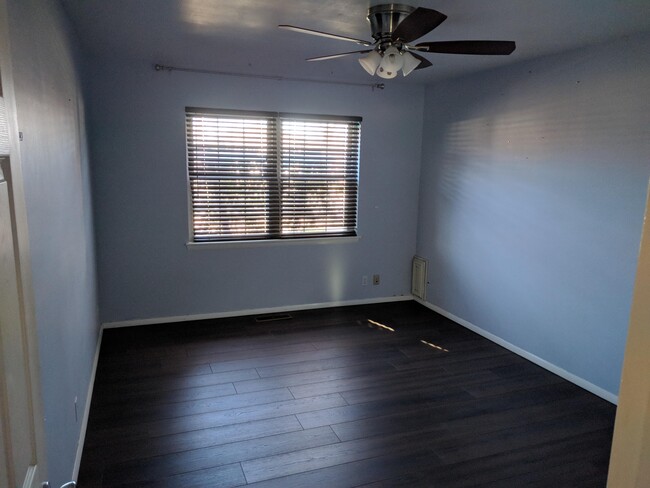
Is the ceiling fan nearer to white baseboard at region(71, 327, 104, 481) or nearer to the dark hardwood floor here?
the dark hardwood floor

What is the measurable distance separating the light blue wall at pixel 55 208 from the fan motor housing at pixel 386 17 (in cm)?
162

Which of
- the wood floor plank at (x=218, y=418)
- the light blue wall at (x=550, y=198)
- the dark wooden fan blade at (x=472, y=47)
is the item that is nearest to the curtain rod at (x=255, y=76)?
the light blue wall at (x=550, y=198)

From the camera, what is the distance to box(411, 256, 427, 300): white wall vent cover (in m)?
5.05

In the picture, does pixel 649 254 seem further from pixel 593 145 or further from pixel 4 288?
pixel 593 145

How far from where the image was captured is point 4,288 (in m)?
0.75

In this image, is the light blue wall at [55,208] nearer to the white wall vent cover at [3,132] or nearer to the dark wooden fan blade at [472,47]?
the white wall vent cover at [3,132]

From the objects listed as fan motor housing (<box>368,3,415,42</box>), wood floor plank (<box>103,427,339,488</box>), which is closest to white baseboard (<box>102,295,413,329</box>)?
wood floor plank (<box>103,427,339,488</box>)

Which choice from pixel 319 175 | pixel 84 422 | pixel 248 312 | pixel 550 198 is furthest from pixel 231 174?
pixel 550 198

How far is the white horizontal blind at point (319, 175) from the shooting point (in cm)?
457

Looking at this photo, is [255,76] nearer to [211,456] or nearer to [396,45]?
[396,45]

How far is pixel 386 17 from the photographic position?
2.45 metres

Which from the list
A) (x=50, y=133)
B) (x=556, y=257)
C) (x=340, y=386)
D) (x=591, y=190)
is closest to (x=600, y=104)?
(x=591, y=190)

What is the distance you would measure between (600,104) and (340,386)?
2.67 meters

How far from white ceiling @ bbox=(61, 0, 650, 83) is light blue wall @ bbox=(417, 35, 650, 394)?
289 mm
